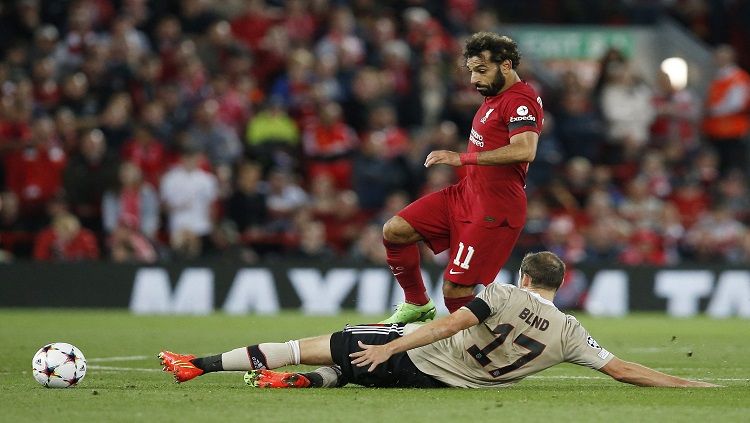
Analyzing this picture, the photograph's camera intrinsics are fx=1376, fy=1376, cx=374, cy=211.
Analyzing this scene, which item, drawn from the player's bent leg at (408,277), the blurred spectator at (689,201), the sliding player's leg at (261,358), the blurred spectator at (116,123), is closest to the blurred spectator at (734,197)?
the blurred spectator at (689,201)

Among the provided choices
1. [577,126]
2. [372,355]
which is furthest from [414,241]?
[577,126]

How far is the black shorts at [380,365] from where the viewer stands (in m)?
8.40

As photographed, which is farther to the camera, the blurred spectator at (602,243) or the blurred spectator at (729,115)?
the blurred spectator at (729,115)

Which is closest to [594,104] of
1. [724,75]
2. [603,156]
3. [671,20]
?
[603,156]

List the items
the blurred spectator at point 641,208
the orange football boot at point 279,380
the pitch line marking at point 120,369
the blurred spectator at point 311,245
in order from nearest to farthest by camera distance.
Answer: the orange football boot at point 279,380 → the pitch line marking at point 120,369 → the blurred spectator at point 311,245 → the blurred spectator at point 641,208

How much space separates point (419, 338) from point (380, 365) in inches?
18.8

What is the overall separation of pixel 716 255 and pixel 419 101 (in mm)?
4895

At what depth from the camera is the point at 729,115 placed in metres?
22.0

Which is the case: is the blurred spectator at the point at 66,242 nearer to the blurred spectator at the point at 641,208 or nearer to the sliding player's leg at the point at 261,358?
the blurred spectator at the point at 641,208

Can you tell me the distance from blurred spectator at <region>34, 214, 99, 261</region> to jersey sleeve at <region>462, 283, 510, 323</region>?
10.7 meters

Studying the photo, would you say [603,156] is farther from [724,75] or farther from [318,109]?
[318,109]

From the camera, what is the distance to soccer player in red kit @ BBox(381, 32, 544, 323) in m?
9.56

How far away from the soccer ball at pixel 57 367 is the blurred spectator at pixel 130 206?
31.1ft

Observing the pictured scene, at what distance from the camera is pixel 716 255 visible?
19984 mm
